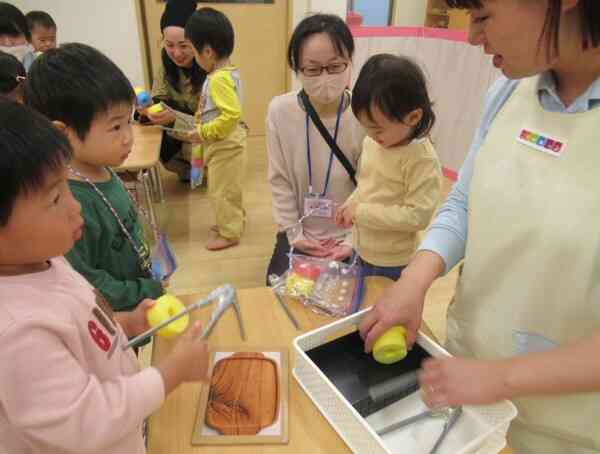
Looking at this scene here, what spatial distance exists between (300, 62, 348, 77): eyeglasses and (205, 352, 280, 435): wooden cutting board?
103 cm

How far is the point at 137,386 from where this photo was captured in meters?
0.61

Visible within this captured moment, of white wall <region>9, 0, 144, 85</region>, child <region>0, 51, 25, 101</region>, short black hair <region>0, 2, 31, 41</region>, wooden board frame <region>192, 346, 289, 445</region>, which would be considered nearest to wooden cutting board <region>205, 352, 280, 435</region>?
wooden board frame <region>192, 346, 289, 445</region>

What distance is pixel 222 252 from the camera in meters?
2.78

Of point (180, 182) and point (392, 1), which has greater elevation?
point (392, 1)

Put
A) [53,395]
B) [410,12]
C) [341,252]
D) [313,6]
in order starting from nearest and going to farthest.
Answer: [53,395]
[341,252]
[313,6]
[410,12]

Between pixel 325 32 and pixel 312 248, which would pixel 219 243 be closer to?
pixel 312 248

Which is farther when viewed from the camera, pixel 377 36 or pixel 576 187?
pixel 377 36

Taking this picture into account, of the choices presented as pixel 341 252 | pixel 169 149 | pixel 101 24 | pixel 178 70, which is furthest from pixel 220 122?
pixel 101 24

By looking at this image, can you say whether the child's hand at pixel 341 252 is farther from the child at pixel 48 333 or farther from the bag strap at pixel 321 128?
the child at pixel 48 333

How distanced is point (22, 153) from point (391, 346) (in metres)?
0.63

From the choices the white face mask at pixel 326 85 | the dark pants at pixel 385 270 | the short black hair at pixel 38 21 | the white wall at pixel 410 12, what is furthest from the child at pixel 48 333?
the white wall at pixel 410 12

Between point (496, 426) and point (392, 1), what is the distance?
18.7 ft

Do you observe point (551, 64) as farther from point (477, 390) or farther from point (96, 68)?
point (96, 68)

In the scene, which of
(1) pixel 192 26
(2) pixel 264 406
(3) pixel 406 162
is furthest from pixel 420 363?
(1) pixel 192 26
